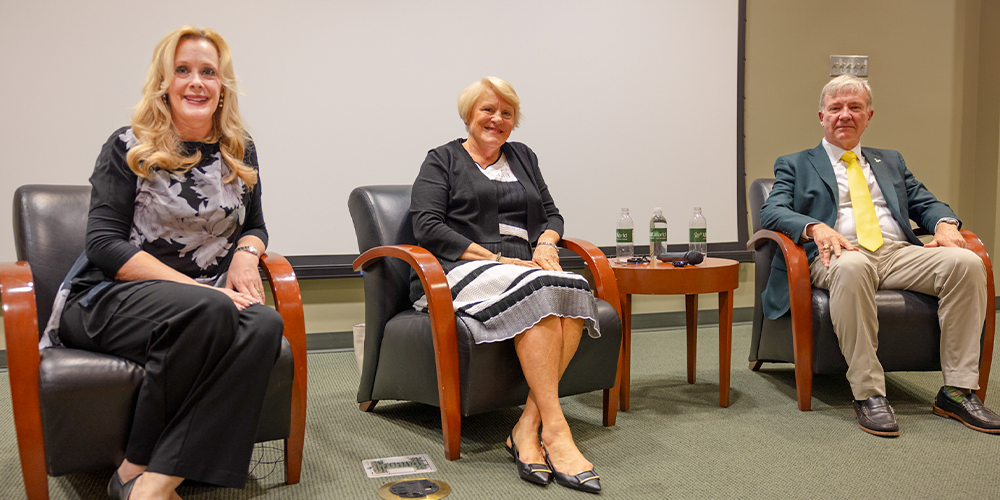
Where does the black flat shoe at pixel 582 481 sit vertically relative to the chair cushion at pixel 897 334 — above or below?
below

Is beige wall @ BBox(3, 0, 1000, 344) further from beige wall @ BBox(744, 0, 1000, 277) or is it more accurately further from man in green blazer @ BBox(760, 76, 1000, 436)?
man in green blazer @ BBox(760, 76, 1000, 436)

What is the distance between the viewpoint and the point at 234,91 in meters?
1.84

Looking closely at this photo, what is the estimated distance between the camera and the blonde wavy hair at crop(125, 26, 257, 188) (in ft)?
5.52

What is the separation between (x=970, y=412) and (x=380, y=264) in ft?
6.43

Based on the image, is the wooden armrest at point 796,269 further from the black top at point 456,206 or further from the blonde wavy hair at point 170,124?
the blonde wavy hair at point 170,124

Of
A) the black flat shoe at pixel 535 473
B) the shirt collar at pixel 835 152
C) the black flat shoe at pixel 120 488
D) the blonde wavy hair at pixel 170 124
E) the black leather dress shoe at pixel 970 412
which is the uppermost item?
the blonde wavy hair at pixel 170 124

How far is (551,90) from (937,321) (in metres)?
2.09

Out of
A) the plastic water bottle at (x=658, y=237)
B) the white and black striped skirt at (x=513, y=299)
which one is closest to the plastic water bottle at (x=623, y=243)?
the plastic water bottle at (x=658, y=237)

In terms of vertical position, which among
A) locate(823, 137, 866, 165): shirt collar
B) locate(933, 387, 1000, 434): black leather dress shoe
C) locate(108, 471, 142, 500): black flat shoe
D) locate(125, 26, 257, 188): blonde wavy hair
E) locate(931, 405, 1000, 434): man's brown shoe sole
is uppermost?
locate(125, 26, 257, 188): blonde wavy hair

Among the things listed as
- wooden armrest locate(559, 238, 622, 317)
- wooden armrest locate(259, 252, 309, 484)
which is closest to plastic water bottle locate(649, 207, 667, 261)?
wooden armrest locate(559, 238, 622, 317)

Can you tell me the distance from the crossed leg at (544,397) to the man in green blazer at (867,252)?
3.37 feet

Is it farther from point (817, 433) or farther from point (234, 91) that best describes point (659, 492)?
point (234, 91)

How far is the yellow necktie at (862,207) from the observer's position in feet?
8.16

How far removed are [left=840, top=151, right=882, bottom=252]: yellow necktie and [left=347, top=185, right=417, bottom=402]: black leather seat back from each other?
161cm
